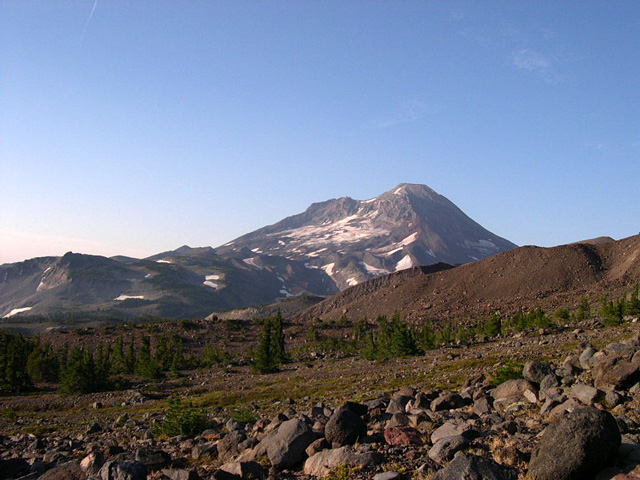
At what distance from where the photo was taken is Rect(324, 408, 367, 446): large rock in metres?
12.5

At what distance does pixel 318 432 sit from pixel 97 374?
58231 mm

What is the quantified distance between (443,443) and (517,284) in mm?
129621

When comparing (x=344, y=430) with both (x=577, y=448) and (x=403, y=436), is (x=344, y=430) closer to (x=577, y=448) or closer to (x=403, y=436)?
(x=403, y=436)

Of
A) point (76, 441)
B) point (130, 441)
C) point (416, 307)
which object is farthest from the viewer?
point (416, 307)

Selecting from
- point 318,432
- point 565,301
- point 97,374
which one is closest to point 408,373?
point 318,432

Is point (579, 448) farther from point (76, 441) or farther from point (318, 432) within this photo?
point (76, 441)

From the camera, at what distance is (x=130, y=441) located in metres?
21.3

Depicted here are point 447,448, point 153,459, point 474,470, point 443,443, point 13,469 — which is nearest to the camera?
point 474,470

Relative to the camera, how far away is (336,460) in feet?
37.0

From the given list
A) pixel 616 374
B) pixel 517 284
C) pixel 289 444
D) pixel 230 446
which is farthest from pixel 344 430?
pixel 517 284

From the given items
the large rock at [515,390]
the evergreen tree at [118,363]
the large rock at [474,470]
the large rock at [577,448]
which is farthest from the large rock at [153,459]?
the evergreen tree at [118,363]

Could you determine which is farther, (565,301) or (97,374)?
(565,301)

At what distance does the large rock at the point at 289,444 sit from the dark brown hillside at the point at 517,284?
101m

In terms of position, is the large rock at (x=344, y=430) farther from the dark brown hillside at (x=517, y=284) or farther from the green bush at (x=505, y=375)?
the dark brown hillside at (x=517, y=284)
